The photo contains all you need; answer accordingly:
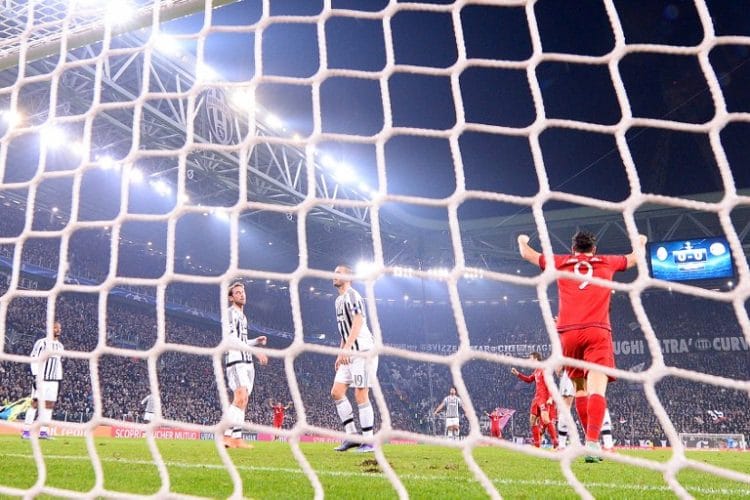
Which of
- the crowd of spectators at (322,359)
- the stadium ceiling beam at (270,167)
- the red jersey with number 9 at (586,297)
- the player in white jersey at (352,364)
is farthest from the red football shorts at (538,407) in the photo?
the crowd of spectators at (322,359)

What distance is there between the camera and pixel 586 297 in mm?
3977

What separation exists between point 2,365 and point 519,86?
16.1m

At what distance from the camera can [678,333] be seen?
82.3 ft

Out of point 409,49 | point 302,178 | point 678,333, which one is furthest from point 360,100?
point 678,333

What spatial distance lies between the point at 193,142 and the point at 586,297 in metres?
2.53

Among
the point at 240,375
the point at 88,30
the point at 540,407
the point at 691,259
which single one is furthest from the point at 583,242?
the point at 691,259

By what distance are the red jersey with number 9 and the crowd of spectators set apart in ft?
43.5

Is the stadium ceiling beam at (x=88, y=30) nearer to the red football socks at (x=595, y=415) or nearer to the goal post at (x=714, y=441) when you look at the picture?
the red football socks at (x=595, y=415)

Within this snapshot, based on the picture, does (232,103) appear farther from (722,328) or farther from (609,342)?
(722,328)

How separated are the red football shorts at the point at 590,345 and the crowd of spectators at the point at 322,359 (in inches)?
522

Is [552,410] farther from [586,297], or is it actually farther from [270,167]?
[270,167]

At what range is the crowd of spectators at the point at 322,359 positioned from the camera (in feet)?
60.2

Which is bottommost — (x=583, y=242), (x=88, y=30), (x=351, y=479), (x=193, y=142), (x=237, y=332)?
(x=351, y=479)

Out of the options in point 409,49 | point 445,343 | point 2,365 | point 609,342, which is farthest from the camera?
point 445,343
